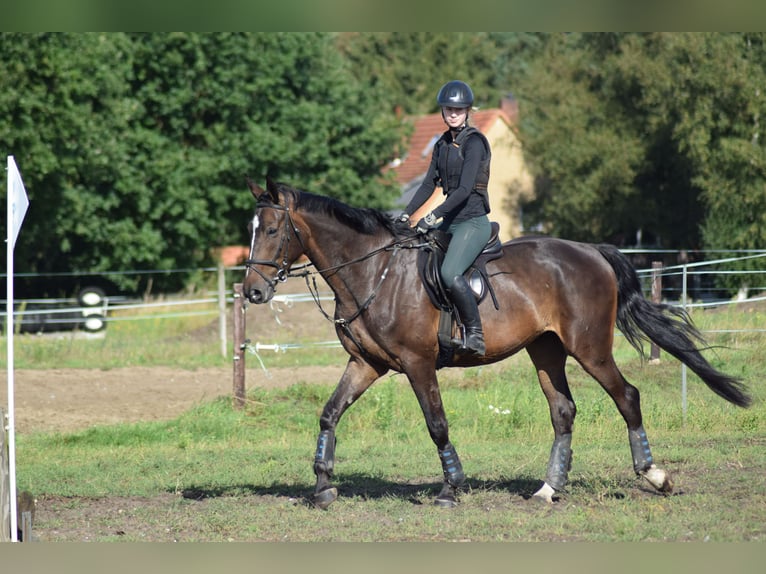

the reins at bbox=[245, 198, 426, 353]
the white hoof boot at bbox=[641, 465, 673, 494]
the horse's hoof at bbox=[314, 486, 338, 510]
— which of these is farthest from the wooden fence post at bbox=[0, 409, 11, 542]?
the white hoof boot at bbox=[641, 465, 673, 494]

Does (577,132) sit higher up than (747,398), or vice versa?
(577,132)

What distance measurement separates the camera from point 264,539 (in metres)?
6.86

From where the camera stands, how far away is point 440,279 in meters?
7.75

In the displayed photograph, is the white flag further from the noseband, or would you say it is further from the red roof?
the red roof

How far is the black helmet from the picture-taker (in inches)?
298

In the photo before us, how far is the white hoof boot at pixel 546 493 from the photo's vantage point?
7855mm

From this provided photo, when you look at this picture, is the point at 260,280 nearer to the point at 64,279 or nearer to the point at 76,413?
the point at 76,413

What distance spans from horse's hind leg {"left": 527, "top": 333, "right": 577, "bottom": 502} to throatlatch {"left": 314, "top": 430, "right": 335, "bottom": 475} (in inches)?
73.6

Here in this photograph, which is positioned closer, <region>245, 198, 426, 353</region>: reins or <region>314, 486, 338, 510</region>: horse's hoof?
<region>245, 198, 426, 353</region>: reins

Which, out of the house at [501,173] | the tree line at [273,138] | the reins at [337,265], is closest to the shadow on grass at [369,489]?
the reins at [337,265]

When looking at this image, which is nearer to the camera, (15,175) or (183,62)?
(15,175)

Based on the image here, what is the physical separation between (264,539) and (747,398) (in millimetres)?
4411

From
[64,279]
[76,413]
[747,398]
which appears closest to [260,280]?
[747,398]

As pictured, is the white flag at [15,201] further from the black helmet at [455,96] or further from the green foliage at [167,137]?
the green foliage at [167,137]
